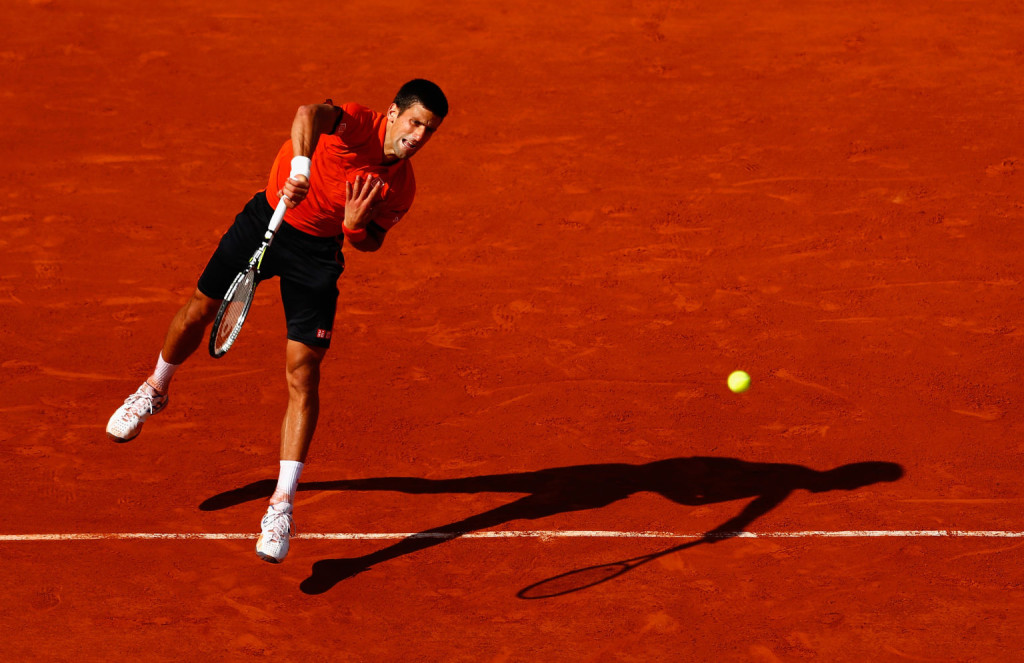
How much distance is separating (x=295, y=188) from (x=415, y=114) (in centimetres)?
85

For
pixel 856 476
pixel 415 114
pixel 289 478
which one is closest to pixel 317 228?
pixel 415 114

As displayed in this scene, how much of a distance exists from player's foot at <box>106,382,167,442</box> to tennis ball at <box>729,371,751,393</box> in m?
3.67

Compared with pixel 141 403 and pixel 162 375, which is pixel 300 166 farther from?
pixel 141 403

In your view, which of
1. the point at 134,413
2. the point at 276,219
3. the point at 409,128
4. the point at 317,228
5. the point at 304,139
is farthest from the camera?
the point at 134,413

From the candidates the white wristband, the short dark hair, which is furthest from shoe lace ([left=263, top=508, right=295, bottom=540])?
the short dark hair

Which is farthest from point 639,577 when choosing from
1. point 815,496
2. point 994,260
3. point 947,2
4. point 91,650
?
point 947,2

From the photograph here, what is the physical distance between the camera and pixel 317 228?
720cm

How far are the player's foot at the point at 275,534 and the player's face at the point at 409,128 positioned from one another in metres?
1.91

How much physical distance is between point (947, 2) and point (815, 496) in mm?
8470

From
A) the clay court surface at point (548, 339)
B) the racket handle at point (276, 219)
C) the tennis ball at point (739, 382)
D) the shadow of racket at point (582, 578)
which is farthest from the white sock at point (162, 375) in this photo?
the tennis ball at point (739, 382)

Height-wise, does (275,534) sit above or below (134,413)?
below

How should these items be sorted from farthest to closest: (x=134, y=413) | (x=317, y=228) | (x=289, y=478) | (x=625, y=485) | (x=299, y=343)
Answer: (x=625, y=485) < (x=134, y=413) < (x=317, y=228) < (x=299, y=343) < (x=289, y=478)

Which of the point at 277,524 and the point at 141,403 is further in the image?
the point at 141,403

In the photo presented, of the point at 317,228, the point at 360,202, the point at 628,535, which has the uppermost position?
the point at 360,202
